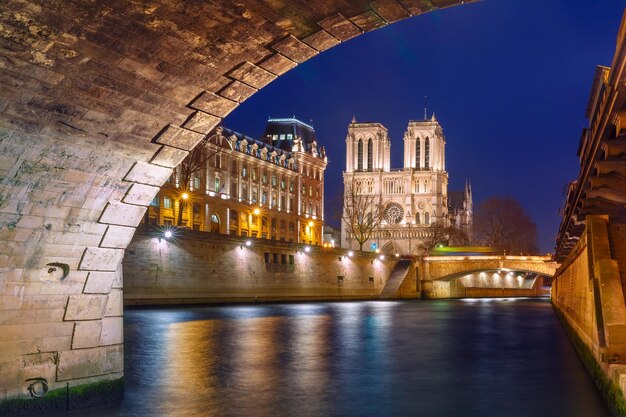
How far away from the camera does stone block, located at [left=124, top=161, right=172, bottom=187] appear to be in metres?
10.4

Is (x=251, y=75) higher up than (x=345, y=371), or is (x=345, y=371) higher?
(x=251, y=75)

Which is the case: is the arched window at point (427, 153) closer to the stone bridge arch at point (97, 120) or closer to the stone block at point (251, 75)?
the stone bridge arch at point (97, 120)

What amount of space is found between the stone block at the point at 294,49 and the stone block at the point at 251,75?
0.47m

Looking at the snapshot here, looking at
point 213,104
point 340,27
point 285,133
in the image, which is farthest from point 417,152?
point 340,27

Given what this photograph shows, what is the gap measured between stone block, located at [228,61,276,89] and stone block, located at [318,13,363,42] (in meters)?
1.24

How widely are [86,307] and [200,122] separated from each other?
10.8 ft

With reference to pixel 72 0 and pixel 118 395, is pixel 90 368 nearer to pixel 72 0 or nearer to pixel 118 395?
pixel 118 395

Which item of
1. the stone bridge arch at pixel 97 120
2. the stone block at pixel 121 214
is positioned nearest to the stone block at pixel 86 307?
the stone bridge arch at pixel 97 120

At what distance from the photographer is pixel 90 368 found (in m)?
10.9

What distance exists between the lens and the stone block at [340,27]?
8.03 m

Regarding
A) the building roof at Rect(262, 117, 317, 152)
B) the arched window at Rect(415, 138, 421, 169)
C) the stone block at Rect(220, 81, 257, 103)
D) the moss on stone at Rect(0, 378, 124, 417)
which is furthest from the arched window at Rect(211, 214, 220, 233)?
the stone block at Rect(220, 81, 257, 103)

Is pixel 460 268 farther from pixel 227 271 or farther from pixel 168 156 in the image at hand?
pixel 168 156

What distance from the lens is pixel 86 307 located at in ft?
35.2

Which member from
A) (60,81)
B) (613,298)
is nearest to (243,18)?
(60,81)
